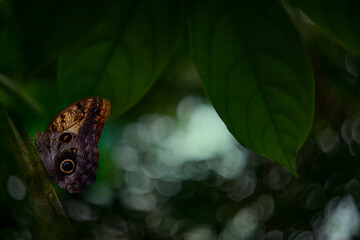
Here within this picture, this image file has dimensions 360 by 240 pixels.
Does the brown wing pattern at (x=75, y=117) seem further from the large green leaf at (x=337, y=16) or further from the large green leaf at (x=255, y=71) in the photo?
the large green leaf at (x=337, y=16)

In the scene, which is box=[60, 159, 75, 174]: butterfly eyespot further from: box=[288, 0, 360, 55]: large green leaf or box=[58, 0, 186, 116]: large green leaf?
box=[288, 0, 360, 55]: large green leaf

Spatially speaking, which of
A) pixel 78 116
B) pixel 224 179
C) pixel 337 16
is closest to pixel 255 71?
pixel 337 16

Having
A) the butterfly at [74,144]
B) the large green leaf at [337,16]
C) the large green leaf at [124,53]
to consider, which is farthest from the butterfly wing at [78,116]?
the large green leaf at [337,16]

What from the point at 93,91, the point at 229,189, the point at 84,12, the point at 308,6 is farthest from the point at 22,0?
the point at 229,189

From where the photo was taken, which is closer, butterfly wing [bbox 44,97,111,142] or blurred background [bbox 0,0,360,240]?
butterfly wing [bbox 44,97,111,142]

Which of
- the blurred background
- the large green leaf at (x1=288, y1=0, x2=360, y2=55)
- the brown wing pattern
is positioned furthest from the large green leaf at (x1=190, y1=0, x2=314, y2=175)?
the blurred background

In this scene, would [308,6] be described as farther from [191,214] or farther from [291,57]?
[191,214]
